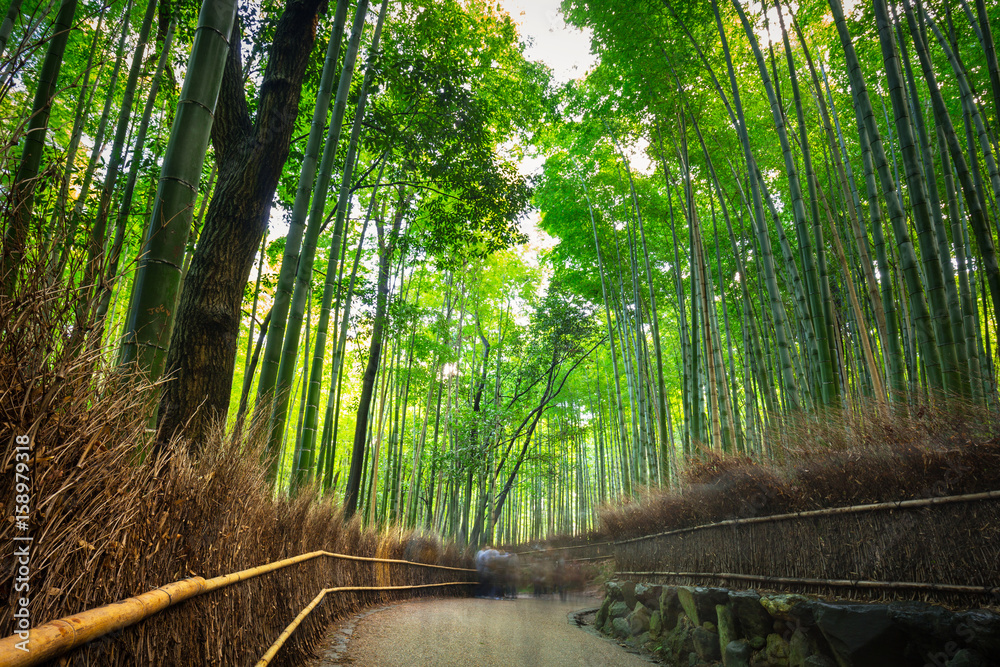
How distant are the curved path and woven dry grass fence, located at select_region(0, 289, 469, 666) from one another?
95cm

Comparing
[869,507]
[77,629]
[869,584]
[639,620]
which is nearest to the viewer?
[77,629]

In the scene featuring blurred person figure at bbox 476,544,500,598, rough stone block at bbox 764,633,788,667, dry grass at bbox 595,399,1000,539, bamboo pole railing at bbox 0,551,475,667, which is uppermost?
dry grass at bbox 595,399,1000,539

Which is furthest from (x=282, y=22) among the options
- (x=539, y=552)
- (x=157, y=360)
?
(x=539, y=552)

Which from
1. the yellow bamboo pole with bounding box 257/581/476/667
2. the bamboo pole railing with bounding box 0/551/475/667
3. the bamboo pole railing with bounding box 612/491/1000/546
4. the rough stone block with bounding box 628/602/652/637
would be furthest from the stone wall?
the bamboo pole railing with bounding box 0/551/475/667

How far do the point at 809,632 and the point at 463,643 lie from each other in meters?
2.20

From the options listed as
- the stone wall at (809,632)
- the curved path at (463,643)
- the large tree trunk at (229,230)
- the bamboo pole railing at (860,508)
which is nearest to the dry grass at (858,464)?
the bamboo pole railing at (860,508)

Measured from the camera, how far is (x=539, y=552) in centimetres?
1234

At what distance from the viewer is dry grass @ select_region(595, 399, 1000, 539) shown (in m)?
2.04

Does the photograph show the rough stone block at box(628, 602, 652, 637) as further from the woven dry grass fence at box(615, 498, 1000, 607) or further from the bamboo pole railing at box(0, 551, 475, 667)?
the bamboo pole railing at box(0, 551, 475, 667)

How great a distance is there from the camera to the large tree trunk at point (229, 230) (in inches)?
98.6

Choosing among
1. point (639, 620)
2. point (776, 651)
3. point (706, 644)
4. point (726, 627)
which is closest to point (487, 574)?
point (639, 620)

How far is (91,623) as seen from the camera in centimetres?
85

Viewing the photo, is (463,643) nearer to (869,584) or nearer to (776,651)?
(776,651)

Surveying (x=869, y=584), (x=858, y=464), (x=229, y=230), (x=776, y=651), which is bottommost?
(x=776, y=651)
